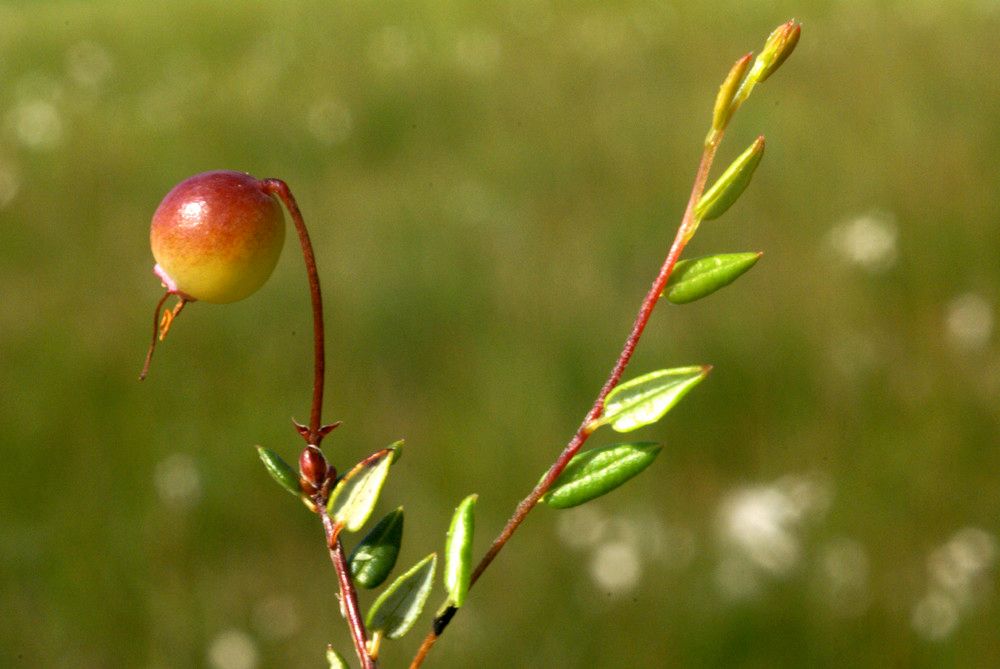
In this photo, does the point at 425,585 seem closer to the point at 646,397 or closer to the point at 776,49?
the point at 646,397

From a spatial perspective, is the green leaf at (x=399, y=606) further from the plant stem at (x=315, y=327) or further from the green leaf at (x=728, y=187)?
the green leaf at (x=728, y=187)

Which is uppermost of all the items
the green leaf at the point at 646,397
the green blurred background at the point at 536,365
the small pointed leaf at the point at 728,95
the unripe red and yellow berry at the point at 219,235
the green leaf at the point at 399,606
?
the unripe red and yellow berry at the point at 219,235

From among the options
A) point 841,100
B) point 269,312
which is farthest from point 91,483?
point 841,100

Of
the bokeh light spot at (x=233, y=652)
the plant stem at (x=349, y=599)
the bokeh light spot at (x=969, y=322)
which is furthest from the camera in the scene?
the bokeh light spot at (x=969, y=322)

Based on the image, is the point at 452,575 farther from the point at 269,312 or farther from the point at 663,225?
the point at 663,225

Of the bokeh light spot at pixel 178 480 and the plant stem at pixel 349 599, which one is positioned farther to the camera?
the bokeh light spot at pixel 178 480

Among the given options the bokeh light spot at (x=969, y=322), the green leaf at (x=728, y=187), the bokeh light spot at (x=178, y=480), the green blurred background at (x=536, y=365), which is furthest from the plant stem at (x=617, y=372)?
the bokeh light spot at (x=969, y=322)

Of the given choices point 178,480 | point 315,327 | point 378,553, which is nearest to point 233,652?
point 178,480

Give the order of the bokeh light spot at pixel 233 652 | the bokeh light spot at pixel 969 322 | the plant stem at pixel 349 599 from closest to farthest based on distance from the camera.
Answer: the plant stem at pixel 349 599 < the bokeh light spot at pixel 233 652 < the bokeh light spot at pixel 969 322

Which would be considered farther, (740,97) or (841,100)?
(841,100)
